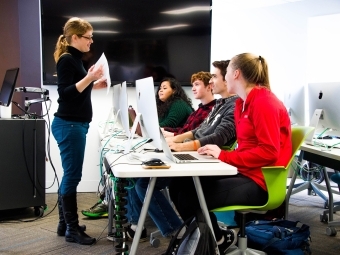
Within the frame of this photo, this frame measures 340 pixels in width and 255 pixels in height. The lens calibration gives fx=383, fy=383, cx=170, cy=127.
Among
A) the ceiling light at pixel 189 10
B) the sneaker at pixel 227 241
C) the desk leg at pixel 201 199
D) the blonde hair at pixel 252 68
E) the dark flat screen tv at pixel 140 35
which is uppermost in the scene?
the ceiling light at pixel 189 10

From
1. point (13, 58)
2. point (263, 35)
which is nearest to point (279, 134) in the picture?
point (13, 58)

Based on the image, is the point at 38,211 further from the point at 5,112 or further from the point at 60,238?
the point at 5,112

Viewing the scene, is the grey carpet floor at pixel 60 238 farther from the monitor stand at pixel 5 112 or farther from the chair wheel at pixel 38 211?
the monitor stand at pixel 5 112

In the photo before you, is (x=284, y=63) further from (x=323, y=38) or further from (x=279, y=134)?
(x=279, y=134)

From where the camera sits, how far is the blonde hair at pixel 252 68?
202 centimetres

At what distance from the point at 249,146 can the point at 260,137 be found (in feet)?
0.42

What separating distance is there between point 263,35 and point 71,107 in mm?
3307

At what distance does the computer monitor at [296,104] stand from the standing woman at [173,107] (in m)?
0.86

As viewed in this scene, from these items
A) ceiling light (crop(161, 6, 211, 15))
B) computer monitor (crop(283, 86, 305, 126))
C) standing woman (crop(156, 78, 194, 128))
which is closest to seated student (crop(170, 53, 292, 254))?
computer monitor (crop(283, 86, 305, 126))

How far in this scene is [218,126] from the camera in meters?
2.32

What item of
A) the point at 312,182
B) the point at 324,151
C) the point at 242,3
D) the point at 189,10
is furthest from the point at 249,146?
the point at 242,3

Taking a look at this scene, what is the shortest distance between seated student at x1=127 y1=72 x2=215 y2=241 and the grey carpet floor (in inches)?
6.9

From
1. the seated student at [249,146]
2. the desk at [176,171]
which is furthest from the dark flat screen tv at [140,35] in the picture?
the desk at [176,171]

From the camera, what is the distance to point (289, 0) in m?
4.91
